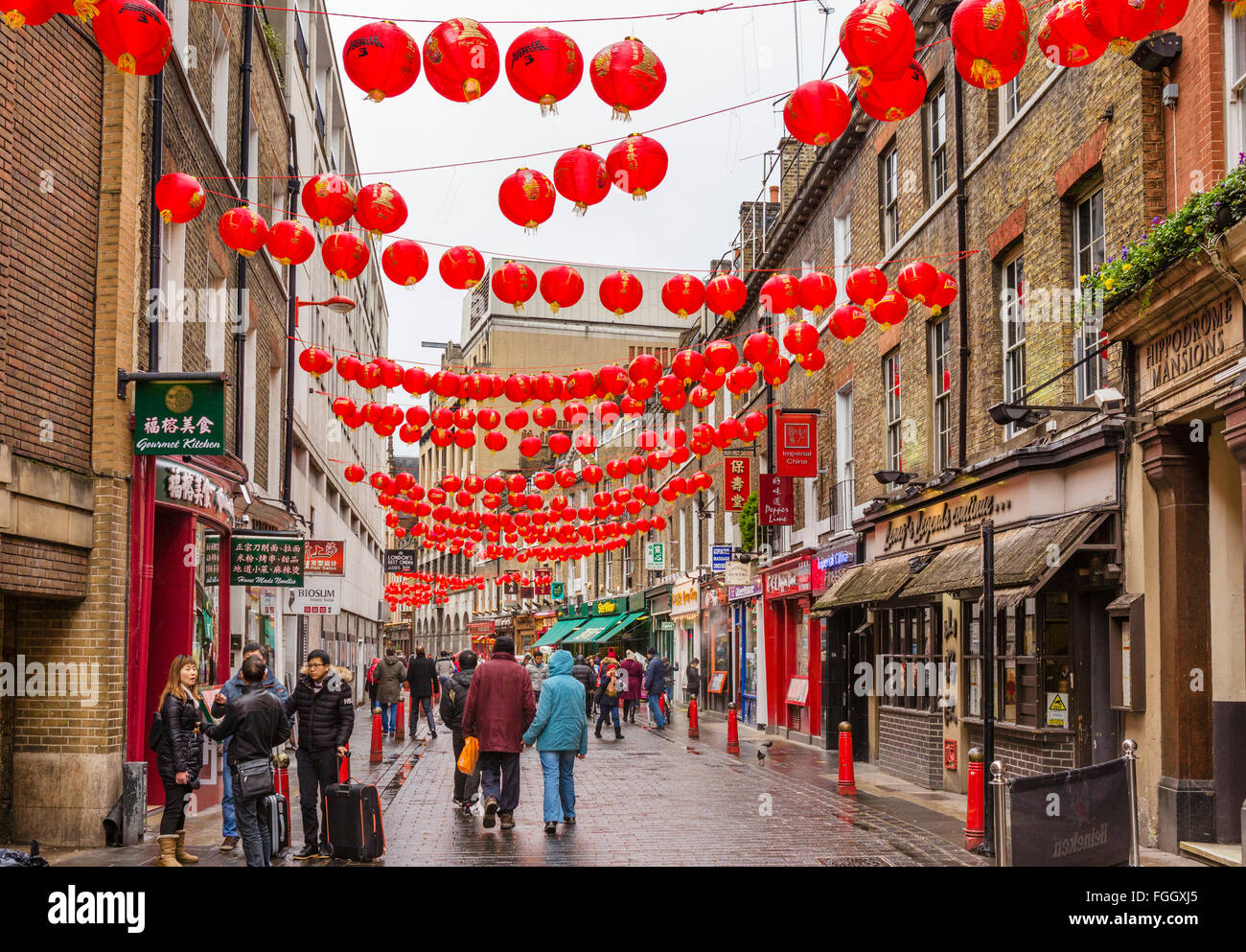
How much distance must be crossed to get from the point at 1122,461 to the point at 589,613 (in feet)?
143

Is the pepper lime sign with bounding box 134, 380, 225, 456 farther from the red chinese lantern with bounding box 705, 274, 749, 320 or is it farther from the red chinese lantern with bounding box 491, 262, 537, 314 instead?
the red chinese lantern with bounding box 705, 274, 749, 320

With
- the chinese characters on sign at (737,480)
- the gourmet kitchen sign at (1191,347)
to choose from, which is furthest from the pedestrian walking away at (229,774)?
the chinese characters on sign at (737,480)

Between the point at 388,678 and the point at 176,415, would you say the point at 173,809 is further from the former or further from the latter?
the point at 388,678

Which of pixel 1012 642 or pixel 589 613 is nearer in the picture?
pixel 1012 642

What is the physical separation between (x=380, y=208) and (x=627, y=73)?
3327 millimetres

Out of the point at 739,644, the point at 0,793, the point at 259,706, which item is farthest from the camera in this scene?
the point at 739,644

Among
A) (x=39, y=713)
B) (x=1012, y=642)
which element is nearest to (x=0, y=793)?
(x=39, y=713)

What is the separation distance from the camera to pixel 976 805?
444 inches

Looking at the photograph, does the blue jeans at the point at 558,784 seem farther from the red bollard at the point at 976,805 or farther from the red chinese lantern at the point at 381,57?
the red chinese lantern at the point at 381,57

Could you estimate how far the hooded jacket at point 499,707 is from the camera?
1277 centimetres

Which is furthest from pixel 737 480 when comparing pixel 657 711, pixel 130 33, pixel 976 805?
pixel 130 33
